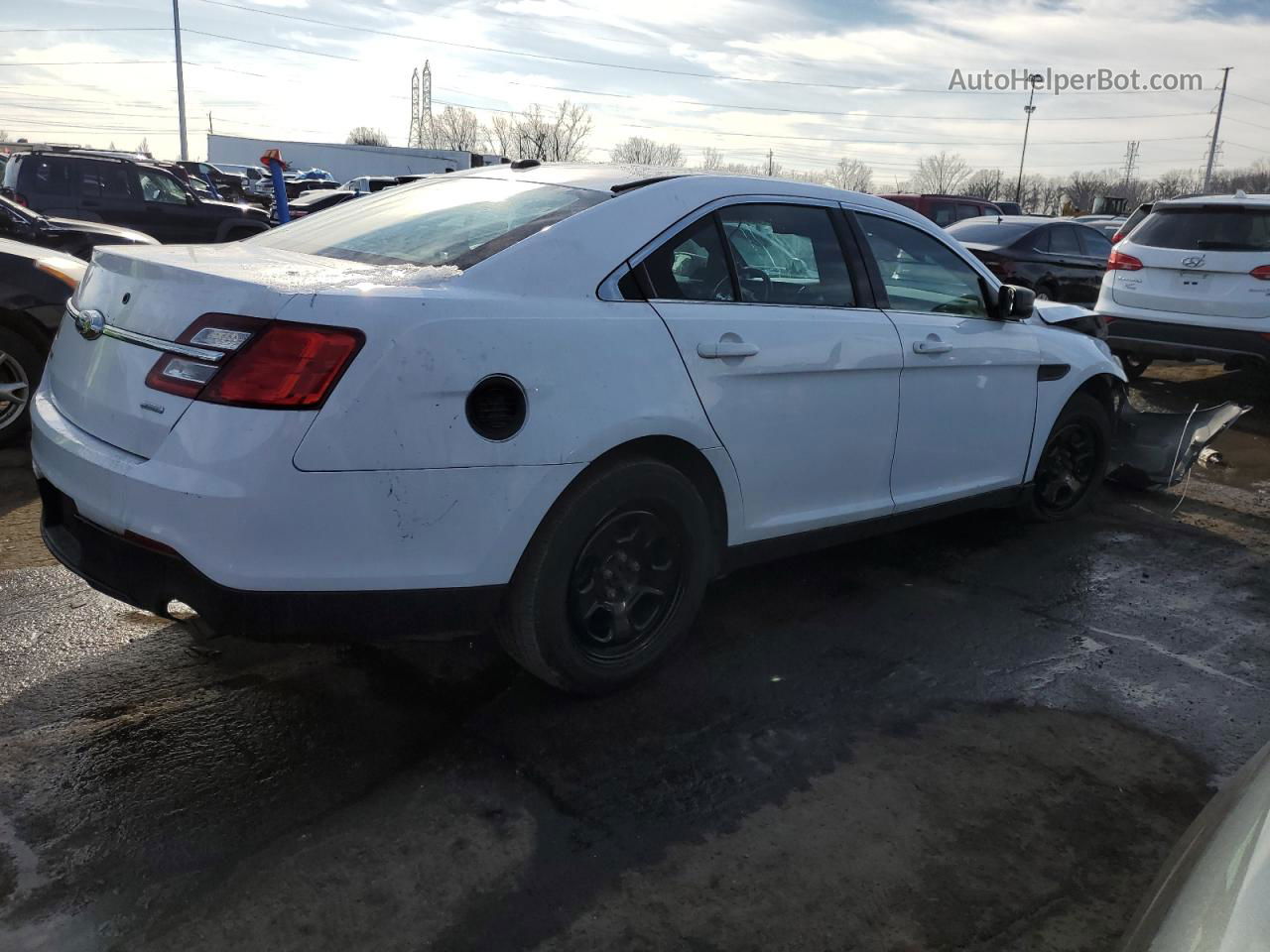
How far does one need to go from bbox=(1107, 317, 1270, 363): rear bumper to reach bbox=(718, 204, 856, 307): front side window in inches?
225

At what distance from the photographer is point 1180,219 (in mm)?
8812

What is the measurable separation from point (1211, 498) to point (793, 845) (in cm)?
478

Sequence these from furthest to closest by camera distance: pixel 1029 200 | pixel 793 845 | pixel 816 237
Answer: pixel 1029 200
pixel 816 237
pixel 793 845

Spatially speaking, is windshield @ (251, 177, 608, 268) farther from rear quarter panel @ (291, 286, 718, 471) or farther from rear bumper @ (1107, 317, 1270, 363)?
rear bumper @ (1107, 317, 1270, 363)

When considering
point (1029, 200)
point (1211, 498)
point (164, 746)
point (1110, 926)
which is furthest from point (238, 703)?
point (1029, 200)

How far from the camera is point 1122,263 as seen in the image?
9023mm

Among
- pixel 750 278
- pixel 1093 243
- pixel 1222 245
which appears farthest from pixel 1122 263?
pixel 750 278

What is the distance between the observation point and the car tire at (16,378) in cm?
573

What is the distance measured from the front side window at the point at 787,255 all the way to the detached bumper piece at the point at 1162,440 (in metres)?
2.98

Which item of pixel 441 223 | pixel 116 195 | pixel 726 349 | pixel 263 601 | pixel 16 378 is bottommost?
pixel 16 378

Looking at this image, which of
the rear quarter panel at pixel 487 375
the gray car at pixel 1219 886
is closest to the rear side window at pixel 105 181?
the rear quarter panel at pixel 487 375

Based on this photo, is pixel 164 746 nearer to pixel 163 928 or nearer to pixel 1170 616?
pixel 163 928

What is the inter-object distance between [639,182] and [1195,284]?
680cm

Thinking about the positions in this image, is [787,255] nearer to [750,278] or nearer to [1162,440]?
[750,278]
